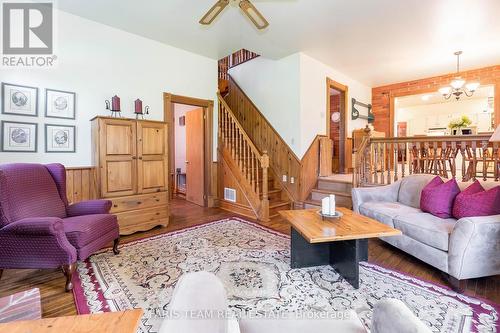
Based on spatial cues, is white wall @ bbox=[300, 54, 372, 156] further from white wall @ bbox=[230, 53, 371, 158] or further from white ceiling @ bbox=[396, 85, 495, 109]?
white ceiling @ bbox=[396, 85, 495, 109]

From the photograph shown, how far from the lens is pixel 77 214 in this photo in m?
2.73

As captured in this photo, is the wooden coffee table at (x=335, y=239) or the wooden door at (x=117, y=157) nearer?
the wooden coffee table at (x=335, y=239)

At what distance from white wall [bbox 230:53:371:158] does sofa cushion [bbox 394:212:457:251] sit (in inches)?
95.9

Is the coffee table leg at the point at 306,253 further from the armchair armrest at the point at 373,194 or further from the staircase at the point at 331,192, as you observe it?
the staircase at the point at 331,192

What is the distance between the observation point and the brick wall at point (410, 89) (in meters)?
5.35

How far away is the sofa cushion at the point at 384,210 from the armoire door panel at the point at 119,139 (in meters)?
3.30

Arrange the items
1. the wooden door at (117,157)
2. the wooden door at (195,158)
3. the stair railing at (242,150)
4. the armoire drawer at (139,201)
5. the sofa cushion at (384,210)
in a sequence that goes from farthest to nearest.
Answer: the wooden door at (195,158), the stair railing at (242,150), the armoire drawer at (139,201), the wooden door at (117,157), the sofa cushion at (384,210)

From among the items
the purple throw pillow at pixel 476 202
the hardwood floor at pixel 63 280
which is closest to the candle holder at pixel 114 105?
the hardwood floor at pixel 63 280

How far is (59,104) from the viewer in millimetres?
3301

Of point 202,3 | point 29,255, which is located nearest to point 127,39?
point 202,3

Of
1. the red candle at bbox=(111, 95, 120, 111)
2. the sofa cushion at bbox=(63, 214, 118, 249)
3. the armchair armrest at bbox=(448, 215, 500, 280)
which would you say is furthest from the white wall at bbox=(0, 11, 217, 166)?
the armchair armrest at bbox=(448, 215, 500, 280)

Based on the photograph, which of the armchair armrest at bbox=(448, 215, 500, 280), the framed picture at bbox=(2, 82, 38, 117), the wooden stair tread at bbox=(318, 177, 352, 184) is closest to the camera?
the armchair armrest at bbox=(448, 215, 500, 280)

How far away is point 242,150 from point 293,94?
4.95 ft

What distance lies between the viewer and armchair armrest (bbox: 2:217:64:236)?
201 centimetres
